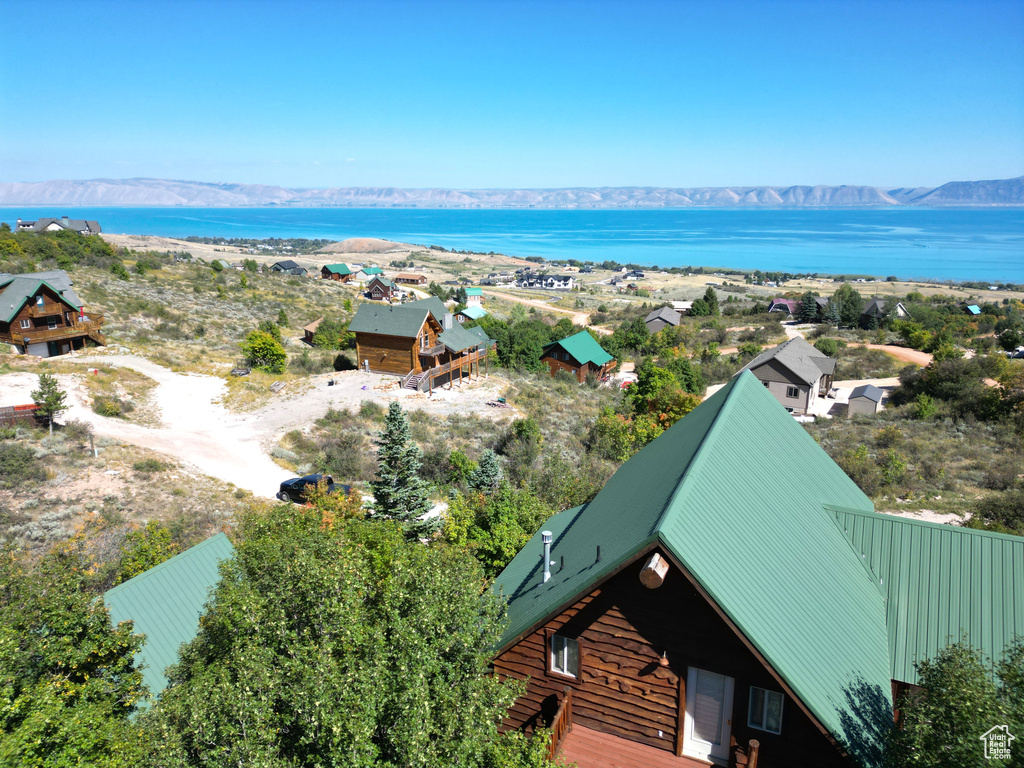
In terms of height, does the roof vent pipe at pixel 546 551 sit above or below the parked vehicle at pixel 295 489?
above

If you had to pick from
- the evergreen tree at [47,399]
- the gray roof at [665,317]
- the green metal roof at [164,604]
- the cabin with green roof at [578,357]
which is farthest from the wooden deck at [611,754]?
the gray roof at [665,317]

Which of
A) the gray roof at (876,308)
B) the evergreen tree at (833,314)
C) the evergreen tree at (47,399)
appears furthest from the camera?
the evergreen tree at (833,314)

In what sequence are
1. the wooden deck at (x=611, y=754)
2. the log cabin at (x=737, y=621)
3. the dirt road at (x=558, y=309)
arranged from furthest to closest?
the dirt road at (x=558, y=309), the wooden deck at (x=611, y=754), the log cabin at (x=737, y=621)

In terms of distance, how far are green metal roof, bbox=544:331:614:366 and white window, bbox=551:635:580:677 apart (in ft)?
134

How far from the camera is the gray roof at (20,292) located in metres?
35.3

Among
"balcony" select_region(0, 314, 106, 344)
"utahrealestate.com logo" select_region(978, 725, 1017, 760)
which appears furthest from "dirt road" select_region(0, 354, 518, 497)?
"utahrealestate.com logo" select_region(978, 725, 1017, 760)

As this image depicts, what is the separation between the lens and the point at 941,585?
9.02m

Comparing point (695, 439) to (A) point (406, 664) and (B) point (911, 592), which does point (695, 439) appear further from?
(A) point (406, 664)

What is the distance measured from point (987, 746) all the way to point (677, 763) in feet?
12.9

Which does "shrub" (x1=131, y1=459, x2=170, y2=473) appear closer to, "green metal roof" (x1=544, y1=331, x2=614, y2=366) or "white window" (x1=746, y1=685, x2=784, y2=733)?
"white window" (x1=746, y1=685, x2=784, y2=733)

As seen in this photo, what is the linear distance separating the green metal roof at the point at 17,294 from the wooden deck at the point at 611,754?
41.3m

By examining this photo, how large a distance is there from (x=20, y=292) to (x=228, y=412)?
52.9ft

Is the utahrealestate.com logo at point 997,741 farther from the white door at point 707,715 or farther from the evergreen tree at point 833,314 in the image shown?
the evergreen tree at point 833,314

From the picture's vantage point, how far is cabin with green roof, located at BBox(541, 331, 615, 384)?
49062 mm
